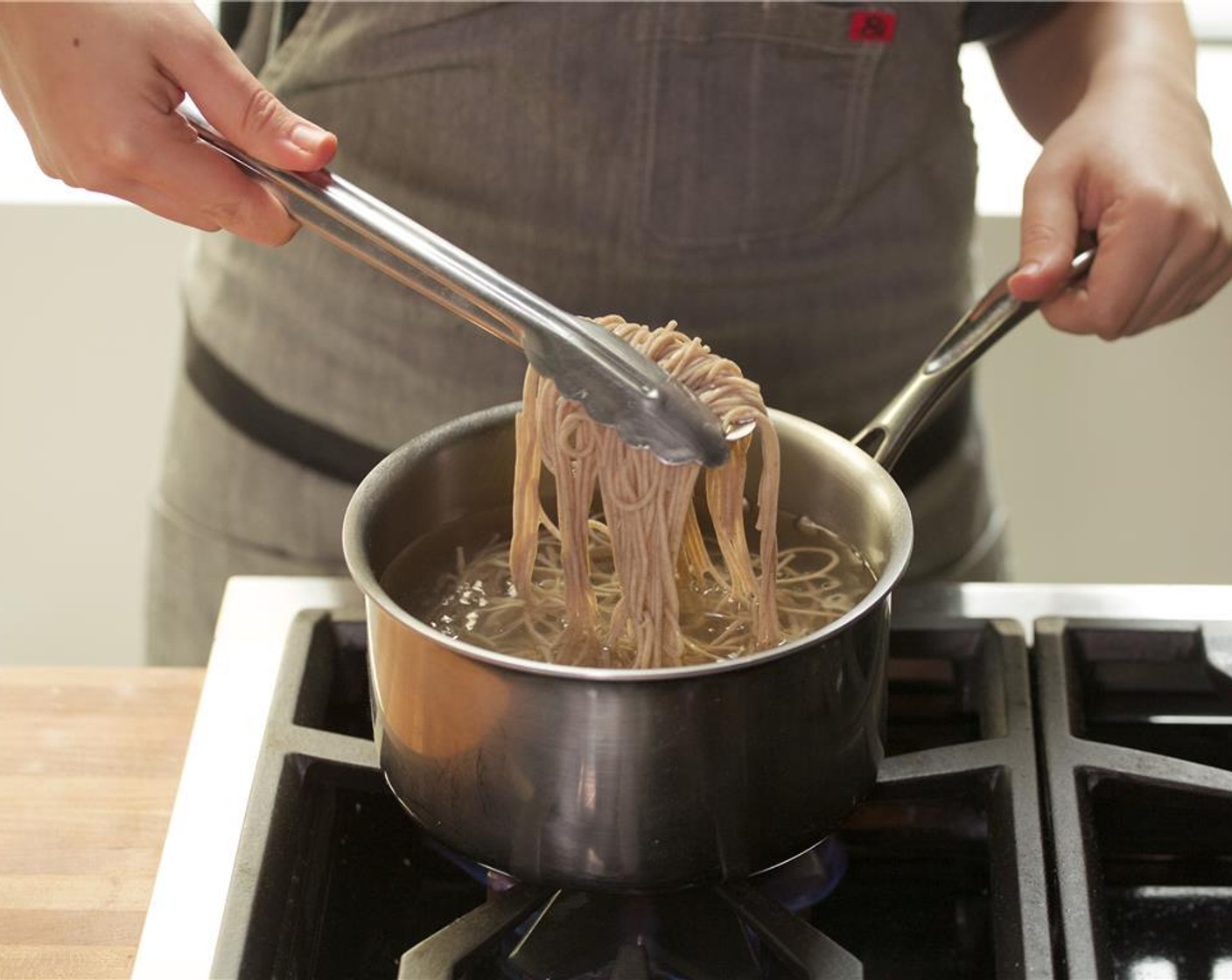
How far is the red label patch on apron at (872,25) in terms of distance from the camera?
4.70 feet

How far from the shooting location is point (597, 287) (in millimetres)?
1516

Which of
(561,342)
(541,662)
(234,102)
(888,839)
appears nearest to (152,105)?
(234,102)

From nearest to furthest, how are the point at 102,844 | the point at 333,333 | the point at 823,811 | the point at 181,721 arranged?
1. the point at 823,811
2. the point at 102,844
3. the point at 181,721
4. the point at 333,333

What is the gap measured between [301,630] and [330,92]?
23.9 inches

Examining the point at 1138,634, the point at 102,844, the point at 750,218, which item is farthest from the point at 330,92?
the point at 1138,634

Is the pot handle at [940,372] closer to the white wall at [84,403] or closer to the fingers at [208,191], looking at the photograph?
the fingers at [208,191]

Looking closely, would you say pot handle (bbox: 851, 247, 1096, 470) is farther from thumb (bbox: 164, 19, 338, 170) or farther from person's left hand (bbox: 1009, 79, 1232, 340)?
thumb (bbox: 164, 19, 338, 170)

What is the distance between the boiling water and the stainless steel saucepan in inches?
3.6

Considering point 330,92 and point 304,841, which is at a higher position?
point 330,92

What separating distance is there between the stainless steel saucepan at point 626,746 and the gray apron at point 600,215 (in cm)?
60

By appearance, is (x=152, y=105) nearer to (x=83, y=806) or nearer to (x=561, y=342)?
(x=561, y=342)

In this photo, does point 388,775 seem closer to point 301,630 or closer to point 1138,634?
point 301,630

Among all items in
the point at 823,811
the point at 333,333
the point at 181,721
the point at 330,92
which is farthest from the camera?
the point at 333,333

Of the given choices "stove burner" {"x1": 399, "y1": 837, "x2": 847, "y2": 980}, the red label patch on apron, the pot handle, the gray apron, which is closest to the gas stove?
"stove burner" {"x1": 399, "y1": 837, "x2": 847, "y2": 980}
